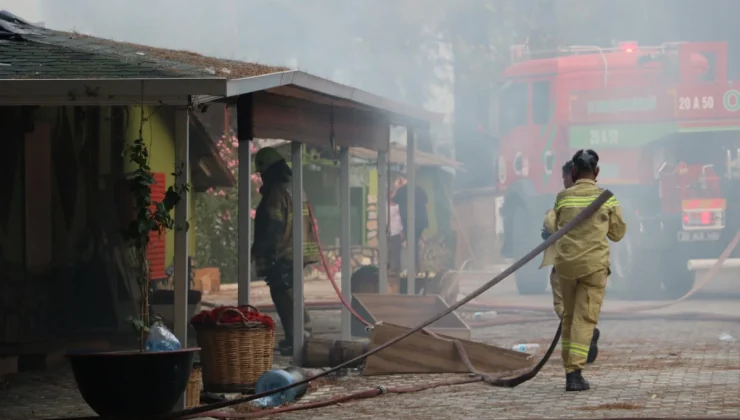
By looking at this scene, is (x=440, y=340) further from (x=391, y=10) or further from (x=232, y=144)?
(x=391, y=10)

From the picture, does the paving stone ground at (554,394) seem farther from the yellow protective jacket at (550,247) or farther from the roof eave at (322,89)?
the roof eave at (322,89)

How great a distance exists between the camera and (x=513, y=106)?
784 inches

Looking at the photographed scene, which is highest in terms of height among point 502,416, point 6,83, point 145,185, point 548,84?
point 548,84

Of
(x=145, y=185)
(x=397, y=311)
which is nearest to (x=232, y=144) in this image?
(x=397, y=311)

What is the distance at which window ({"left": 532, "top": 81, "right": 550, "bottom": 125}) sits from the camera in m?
19.1

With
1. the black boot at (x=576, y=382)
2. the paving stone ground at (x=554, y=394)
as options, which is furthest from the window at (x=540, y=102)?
the black boot at (x=576, y=382)

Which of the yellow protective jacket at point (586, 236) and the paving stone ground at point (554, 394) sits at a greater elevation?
the yellow protective jacket at point (586, 236)

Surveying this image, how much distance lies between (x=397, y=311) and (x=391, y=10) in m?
13.3

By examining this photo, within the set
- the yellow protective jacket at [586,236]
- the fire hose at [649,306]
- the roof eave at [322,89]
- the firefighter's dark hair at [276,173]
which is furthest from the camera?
the fire hose at [649,306]

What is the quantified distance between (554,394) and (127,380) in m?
2.99

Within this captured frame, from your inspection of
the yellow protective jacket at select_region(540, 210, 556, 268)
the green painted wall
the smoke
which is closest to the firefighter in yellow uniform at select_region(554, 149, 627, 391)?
the yellow protective jacket at select_region(540, 210, 556, 268)

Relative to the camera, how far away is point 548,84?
63.1 ft

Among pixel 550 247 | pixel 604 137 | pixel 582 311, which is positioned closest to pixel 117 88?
pixel 550 247

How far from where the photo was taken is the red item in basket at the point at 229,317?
887cm
